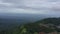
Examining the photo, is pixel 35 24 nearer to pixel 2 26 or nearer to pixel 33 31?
pixel 33 31

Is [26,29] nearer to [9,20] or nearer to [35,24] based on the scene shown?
[35,24]

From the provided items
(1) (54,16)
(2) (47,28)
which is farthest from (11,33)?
(1) (54,16)

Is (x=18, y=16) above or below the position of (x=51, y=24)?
above

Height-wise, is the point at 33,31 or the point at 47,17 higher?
the point at 47,17

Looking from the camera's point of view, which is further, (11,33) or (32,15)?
(32,15)

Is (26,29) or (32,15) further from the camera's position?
(32,15)

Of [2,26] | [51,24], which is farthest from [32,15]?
[2,26]
